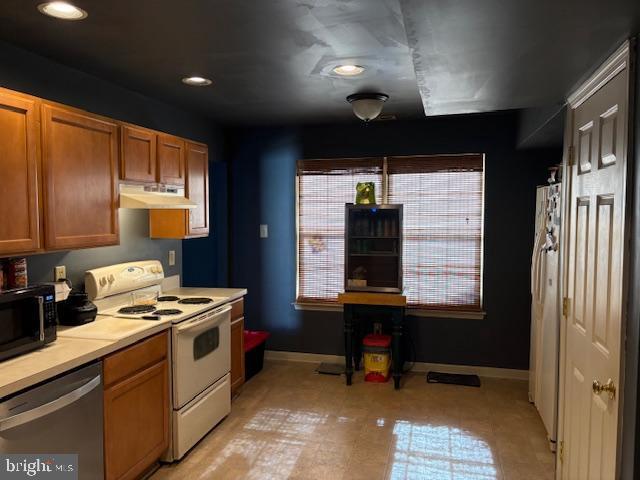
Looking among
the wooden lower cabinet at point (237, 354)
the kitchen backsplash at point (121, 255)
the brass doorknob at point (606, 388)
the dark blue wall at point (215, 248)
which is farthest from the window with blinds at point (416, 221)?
the brass doorknob at point (606, 388)

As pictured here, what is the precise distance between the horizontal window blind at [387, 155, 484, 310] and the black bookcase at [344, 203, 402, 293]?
0.67 feet

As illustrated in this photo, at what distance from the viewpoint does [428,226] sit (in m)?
4.48

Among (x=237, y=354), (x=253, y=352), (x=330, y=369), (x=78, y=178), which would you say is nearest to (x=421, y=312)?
(x=330, y=369)

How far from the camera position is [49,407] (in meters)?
1.94

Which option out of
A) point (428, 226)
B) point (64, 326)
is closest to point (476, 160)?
point (428, 226)

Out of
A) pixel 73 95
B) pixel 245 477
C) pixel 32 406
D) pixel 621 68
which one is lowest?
pixel 245 477

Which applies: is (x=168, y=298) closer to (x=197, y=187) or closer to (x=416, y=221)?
(x=197, y=187)

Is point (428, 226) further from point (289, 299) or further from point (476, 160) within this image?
point (289, 299)

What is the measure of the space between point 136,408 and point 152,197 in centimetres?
130

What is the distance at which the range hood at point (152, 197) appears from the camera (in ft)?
9.51

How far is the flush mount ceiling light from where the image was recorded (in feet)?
11.2

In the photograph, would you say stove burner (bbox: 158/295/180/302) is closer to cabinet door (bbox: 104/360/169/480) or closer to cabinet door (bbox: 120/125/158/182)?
cabinet door (bbox: 104/360/169/480)

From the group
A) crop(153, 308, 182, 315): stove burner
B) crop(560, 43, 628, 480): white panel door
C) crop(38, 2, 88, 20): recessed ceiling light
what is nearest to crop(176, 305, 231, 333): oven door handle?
crop(153, 308, 182, 315): stove burner

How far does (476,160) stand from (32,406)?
3797 millimetres
